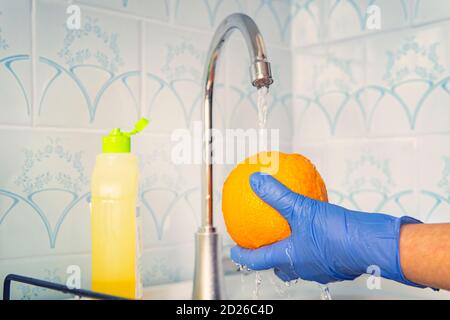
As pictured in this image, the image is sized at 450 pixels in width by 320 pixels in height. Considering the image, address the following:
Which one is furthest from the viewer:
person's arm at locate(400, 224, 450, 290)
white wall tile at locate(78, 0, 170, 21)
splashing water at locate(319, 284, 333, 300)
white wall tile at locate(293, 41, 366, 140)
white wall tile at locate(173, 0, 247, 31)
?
white wall tile at locate(293, 41, 366, 140)

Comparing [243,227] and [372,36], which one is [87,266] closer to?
[243,227]

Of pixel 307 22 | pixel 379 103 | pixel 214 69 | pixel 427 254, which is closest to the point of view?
pixel 427 254

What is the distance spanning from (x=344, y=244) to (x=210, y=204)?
20cm

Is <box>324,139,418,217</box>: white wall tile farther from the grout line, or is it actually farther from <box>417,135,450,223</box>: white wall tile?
the grout line

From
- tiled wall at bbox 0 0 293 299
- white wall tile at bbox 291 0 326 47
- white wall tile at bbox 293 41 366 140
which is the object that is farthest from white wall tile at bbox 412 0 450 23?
tiled wall at bbox 0 0 293 299

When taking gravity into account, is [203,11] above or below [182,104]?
above

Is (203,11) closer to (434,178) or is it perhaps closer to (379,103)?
(379,103)

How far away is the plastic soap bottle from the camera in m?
0.74

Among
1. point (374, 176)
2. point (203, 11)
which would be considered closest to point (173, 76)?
point (203, 11)

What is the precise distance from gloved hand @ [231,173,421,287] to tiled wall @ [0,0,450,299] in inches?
12.1

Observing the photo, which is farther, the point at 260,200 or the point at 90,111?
the point at 90,111

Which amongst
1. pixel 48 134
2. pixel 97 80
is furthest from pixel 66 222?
pixel 97 80

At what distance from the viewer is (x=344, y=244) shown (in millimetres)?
719

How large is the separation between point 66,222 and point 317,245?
42cm
